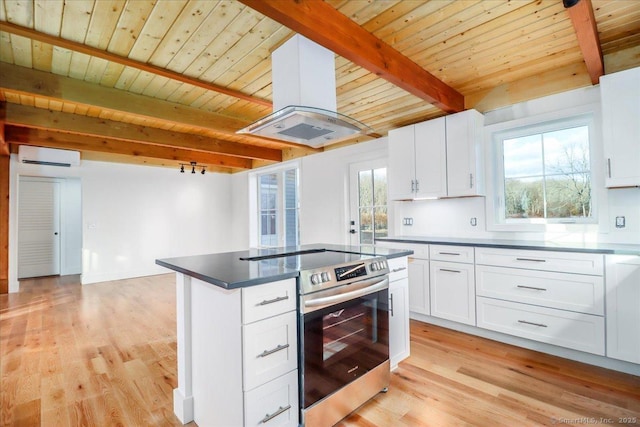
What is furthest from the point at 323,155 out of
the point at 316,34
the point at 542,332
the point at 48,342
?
the point at 48,342

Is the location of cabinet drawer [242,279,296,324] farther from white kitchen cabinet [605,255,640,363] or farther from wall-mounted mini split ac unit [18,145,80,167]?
wall-mounted mini split ac unit [18,145,80,167]

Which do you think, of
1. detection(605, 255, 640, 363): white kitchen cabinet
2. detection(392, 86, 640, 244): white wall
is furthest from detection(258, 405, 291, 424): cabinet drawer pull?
detection(392, 86, 640, 244): white wall

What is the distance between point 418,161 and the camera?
140 inches

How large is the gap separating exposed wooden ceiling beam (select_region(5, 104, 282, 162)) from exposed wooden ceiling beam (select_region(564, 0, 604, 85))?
4504 millimetres

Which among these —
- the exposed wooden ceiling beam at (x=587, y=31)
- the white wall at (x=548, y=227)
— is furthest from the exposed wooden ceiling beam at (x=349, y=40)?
the exposed wooden ceiling beam at (x=587, y=31)

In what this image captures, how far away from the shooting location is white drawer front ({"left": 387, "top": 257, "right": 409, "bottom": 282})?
2.25m

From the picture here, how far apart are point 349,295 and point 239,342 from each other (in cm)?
68

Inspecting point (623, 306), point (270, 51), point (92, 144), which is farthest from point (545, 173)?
point (92, 144)

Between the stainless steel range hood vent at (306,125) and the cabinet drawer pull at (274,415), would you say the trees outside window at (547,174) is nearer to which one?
the stainless steel range hood vent at (306,125)

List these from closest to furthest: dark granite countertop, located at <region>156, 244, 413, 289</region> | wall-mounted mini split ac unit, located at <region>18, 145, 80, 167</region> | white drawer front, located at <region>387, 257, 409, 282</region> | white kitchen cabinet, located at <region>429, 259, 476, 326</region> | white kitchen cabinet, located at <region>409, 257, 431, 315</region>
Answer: dark granite countertop, located at <region>156, 244, 413, 289</region> < white drawer front, located at <region>387, 257, 409, 282</region> < white kitchen cabinet, located at <region>429, 259, 476, 326</region> < white kitchen cabinet, located at <region>409, 257, 431, 315</region> < wall-mounted mini split ac unit, located at <region>18, 145, 80, 167</region>

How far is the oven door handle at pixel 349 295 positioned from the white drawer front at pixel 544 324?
1343 mm

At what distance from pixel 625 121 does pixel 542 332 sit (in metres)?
1.74

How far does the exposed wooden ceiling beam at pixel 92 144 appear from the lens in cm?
432

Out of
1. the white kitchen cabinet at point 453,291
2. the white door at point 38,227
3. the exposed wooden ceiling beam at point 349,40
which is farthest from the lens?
the white door at point 38,227
